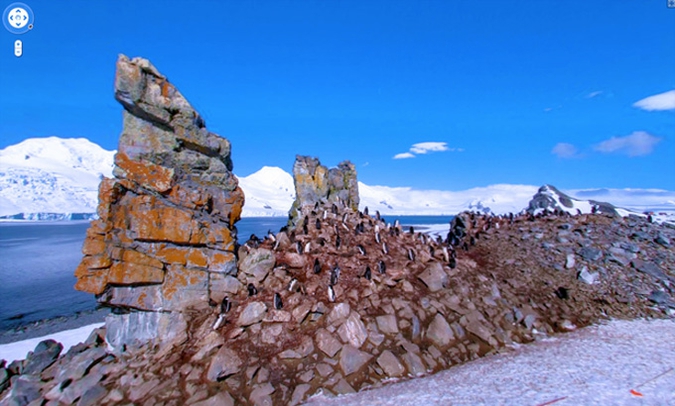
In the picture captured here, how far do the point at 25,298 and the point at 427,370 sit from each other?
40636 millimetres

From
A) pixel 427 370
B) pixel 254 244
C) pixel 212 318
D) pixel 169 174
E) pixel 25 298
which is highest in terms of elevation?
pixel 169 174

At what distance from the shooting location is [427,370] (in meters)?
11.5

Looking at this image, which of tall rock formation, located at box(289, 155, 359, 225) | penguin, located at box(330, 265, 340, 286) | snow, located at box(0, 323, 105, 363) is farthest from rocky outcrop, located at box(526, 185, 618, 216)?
snow, located at box(0, 323, 105, 363)

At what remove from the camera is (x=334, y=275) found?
14055 millimetres

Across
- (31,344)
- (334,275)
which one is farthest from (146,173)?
(31,344)

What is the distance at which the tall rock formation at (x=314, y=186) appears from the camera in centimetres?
2372

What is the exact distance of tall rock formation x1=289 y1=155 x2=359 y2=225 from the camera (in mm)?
23719

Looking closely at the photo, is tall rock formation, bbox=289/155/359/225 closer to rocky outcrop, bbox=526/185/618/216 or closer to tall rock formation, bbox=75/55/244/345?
tall rock formation, bbox=75/55/244/345

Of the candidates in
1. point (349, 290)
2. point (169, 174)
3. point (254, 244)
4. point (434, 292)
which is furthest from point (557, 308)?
point (169, 174)

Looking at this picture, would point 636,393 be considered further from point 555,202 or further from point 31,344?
point 555,202

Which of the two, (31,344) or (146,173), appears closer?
(146,173)

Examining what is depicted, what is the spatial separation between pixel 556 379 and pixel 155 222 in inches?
576

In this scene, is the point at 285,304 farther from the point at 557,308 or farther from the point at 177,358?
the point at 557,308

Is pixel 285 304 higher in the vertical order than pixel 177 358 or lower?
higher
